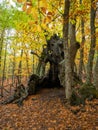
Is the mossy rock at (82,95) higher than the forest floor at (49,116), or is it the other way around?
the mossy rock at (82,95)

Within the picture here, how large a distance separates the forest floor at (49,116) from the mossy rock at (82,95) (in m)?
0.36

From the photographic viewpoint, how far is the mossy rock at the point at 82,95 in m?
10.8

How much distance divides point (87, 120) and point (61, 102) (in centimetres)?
288

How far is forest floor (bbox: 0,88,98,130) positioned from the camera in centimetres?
849

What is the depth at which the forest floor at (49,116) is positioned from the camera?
849 centimetres

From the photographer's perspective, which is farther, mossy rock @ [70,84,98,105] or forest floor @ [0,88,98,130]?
mossy rock @ [70,84,98,105]

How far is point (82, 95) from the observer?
11.4 meters

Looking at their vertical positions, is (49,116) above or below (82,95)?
below

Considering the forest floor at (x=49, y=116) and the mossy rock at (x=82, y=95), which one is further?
the mossy rock at (x=82, y=95)

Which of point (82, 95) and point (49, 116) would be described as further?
point (82, 95)

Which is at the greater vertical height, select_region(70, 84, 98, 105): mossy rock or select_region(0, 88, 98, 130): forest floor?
select_region(70, 84, 98, 105): mossy rock

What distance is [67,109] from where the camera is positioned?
1032 cm

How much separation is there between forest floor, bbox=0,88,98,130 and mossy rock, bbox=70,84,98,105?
0.36 metres

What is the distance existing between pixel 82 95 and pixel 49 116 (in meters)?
2.60
